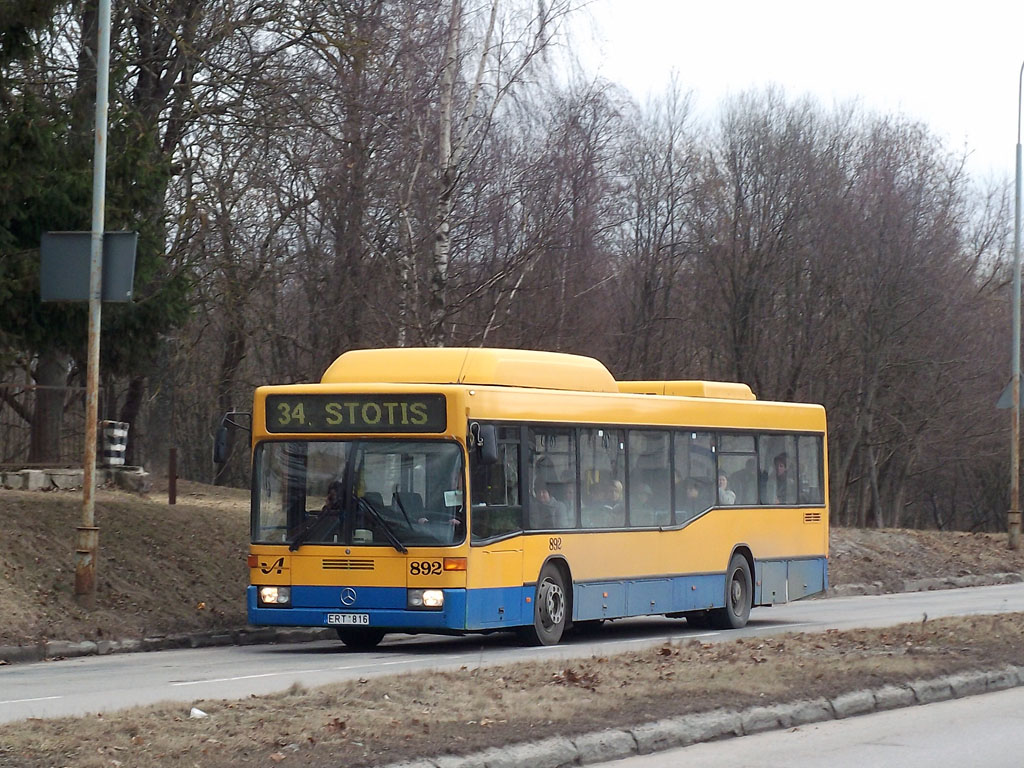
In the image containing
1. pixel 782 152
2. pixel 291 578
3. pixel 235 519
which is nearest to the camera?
pixel 291 578

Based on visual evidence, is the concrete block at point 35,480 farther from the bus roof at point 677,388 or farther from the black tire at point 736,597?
the black tire at point 736,597

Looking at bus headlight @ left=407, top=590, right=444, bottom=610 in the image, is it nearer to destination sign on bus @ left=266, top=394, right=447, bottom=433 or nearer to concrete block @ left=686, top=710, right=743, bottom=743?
destination sign on bus @ left=266, top=394, right=447, bottom=433

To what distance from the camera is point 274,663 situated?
609 inches

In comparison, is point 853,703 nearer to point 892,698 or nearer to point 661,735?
point 892,698

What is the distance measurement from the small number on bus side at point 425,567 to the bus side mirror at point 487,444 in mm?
1171

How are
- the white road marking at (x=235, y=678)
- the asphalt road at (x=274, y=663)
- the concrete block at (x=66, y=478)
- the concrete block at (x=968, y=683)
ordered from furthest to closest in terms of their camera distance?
the concrete block at (x=66, y=478) < the white road marking at (x=235, y=678) < the concrete block at (x=968, y=683) < the asphalt road at (x=274, y=663)

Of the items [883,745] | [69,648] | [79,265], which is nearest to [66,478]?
[79,265]

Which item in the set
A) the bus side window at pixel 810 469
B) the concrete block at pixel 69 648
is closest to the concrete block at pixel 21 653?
the concrete block at pixel 69 648

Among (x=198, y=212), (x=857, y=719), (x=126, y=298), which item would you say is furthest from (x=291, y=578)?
(x=198, y=212)

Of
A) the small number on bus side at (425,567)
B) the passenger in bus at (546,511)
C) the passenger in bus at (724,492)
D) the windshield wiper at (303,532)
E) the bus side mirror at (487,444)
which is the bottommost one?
the small number on bus side at (425,567)

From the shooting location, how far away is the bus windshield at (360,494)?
53.4 ft

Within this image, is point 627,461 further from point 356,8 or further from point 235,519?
point 356,8

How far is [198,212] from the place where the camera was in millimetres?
28172

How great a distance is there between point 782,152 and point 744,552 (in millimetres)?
29438
